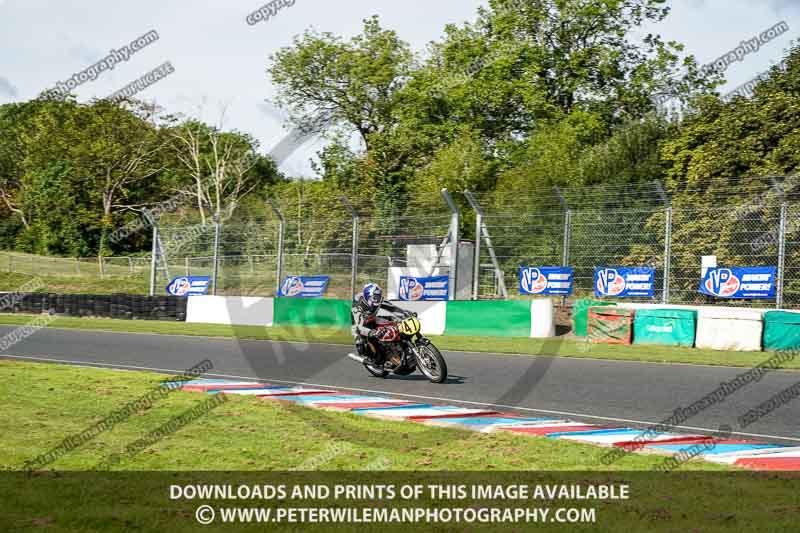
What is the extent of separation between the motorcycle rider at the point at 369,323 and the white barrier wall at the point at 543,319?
841 cm

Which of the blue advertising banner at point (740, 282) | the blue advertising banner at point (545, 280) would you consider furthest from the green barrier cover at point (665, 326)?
the blue advertising banner at point (545, 280)

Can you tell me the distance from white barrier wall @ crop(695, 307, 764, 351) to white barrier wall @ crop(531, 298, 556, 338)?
351 centimetres

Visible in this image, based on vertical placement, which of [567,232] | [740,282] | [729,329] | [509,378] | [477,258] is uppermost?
[567,232]

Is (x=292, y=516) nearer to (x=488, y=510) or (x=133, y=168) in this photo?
(x=488, y=510)

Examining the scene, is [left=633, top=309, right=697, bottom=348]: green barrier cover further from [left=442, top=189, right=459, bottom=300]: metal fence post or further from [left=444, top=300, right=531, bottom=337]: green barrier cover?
[left=442, top=189, right=459, bottom=300]: metal fence post

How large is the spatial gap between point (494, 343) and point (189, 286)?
1411 centimetres

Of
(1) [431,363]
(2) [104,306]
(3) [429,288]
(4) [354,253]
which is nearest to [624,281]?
(3) [429,288]

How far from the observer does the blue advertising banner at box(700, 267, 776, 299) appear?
19.2m

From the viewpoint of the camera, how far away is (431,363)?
12.6 m

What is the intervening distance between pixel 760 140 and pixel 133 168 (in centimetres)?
4346

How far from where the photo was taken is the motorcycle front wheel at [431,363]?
12.5 metres

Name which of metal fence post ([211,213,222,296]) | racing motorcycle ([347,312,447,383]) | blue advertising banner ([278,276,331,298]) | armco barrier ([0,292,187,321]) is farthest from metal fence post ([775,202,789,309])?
armco barrier ([0,292,187,321])

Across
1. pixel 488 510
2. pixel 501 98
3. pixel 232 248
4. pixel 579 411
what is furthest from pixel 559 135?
pixel 488 510

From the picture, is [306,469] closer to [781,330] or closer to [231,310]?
[781,330]
